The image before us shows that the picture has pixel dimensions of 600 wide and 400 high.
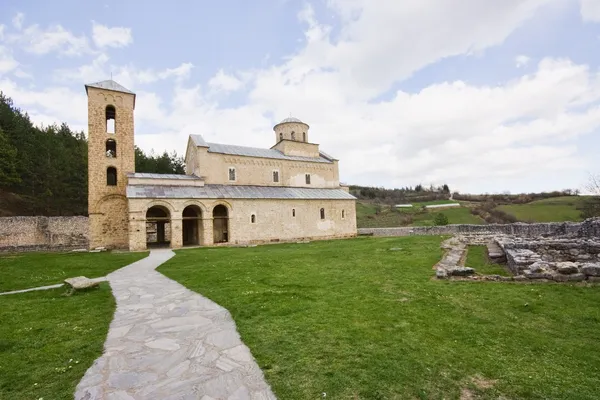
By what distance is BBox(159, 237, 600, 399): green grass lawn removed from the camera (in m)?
3.13

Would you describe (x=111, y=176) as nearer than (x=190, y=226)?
Yes

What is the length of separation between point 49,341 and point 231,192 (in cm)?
2100

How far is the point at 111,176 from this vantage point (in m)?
23.6

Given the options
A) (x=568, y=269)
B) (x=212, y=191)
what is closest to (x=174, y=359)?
(x=568, y=269)

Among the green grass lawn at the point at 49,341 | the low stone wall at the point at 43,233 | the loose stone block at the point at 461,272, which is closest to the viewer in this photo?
the green grass lawn at the point at 49,341

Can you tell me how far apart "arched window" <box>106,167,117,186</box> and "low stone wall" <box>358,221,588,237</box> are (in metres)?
23.3

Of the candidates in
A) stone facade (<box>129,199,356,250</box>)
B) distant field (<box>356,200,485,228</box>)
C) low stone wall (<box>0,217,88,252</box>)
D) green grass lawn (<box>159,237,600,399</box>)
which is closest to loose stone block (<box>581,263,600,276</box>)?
green grass lawn (<box>159,237,600,399</box>)

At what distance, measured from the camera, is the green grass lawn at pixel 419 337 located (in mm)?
3133

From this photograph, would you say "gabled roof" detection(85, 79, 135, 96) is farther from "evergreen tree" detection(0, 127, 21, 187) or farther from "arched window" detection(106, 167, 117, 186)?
"evergreen tree" detection(0, 127, 21, 187)

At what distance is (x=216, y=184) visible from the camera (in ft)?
86.9

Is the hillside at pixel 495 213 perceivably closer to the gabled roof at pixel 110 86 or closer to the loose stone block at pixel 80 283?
the gabled roof at pixel 110 86

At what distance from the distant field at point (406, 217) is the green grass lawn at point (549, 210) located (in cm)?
484

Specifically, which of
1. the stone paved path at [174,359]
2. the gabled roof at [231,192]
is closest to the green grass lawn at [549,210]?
the gabled roof at [231,192]

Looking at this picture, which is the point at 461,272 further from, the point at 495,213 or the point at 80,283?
the point at 495,213
